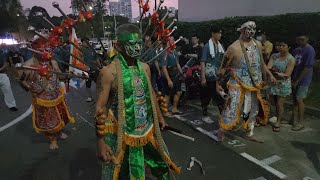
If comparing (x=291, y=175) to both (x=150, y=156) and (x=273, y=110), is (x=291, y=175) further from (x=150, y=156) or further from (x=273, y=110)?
(x=273, y=110)

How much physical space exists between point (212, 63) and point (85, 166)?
3.37 meters

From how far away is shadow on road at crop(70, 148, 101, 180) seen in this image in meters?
4.68

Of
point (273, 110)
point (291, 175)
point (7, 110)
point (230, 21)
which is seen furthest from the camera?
point (230, 21)

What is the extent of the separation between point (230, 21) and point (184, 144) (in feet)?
33.3

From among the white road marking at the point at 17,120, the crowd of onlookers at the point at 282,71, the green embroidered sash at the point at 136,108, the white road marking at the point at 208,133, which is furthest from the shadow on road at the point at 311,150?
the white road marking at the point at 17,120

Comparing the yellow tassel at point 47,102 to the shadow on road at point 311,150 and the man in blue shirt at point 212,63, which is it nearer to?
the man in blue shirt at point 212,63

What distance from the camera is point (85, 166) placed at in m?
5.01

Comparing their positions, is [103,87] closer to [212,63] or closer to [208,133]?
[208,133]

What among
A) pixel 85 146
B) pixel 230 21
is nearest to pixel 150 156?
pixel 85 146

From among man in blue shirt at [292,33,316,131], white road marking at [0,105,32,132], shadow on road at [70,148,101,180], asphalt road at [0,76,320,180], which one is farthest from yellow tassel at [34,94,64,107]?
man in blue shirt at [292,33,316,131]

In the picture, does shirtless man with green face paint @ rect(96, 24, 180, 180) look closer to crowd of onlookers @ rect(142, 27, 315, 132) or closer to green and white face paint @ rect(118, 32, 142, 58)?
green and white face paint @ rect(118, 32, 142, 58)

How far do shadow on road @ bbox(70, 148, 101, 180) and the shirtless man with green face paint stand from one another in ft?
5.25

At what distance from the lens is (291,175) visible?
175 inches

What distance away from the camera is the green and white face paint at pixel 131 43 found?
9.82ft
